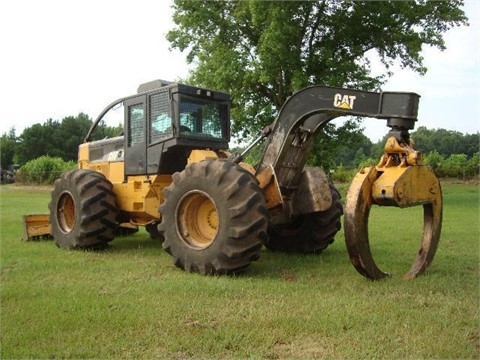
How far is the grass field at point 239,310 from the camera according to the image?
4141 mm

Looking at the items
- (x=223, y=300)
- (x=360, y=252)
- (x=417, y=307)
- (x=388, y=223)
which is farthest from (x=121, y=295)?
(x=388, y=223)

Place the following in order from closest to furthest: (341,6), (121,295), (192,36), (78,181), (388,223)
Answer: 1. (121,295)
2. (78,181)
3. (388,223)
4. (341,6)
5. (192,36)

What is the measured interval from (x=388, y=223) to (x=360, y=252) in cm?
833

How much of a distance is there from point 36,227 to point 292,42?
15.4 meters

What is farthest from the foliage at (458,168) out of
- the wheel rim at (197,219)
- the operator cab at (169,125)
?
the wheel rim at (197,219)

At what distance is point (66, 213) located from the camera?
9.91 meters

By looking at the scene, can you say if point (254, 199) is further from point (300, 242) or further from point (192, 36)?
point (192, 36)

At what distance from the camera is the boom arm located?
6.14 m

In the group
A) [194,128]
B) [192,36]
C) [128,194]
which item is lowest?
[128,194]

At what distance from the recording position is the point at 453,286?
6000 mm

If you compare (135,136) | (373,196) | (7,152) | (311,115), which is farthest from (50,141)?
(373,196)

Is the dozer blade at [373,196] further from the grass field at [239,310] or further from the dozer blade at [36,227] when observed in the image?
the dozer blade at [36,227]

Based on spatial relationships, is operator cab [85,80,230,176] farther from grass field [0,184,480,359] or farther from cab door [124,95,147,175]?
grass field [0,184,480,359]

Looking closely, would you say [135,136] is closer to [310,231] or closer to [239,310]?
[310,231]
